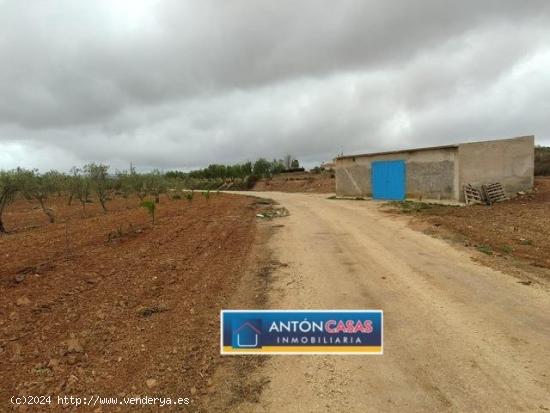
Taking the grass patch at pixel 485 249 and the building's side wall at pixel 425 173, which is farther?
the building's side wall at pixel 425 173

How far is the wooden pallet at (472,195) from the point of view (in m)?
18.8

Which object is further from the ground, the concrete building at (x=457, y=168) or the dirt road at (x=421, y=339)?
the concrete building at (x=457, y=168)

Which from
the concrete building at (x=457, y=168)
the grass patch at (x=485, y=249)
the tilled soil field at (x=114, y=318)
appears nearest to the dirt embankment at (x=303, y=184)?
the concrete building at (x=457, y=168)

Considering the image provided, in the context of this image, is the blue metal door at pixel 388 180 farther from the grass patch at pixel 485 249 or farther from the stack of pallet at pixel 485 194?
the grass patch at pixel 485 249

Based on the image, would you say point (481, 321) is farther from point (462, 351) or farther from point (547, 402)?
point (547, 402)

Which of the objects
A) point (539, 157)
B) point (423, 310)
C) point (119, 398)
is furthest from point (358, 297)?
point (539, 157)

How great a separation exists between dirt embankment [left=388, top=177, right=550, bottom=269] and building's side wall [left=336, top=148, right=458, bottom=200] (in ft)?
8.43

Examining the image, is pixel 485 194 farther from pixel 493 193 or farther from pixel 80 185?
pixel 80 185

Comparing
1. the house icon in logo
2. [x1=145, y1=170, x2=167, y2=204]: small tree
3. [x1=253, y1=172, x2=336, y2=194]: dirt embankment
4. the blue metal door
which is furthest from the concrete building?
[x1=145, y1=170, x2=167, y2=204]: small tree

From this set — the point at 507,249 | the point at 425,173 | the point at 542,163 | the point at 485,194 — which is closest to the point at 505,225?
the point at 507,249

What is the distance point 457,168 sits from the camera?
63.6 feet

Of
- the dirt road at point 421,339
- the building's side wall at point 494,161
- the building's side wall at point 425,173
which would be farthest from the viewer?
the building's side wall at point 425,173

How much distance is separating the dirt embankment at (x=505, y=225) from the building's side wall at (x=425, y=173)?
2.57 metres

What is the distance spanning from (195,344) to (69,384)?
4.10 ft
